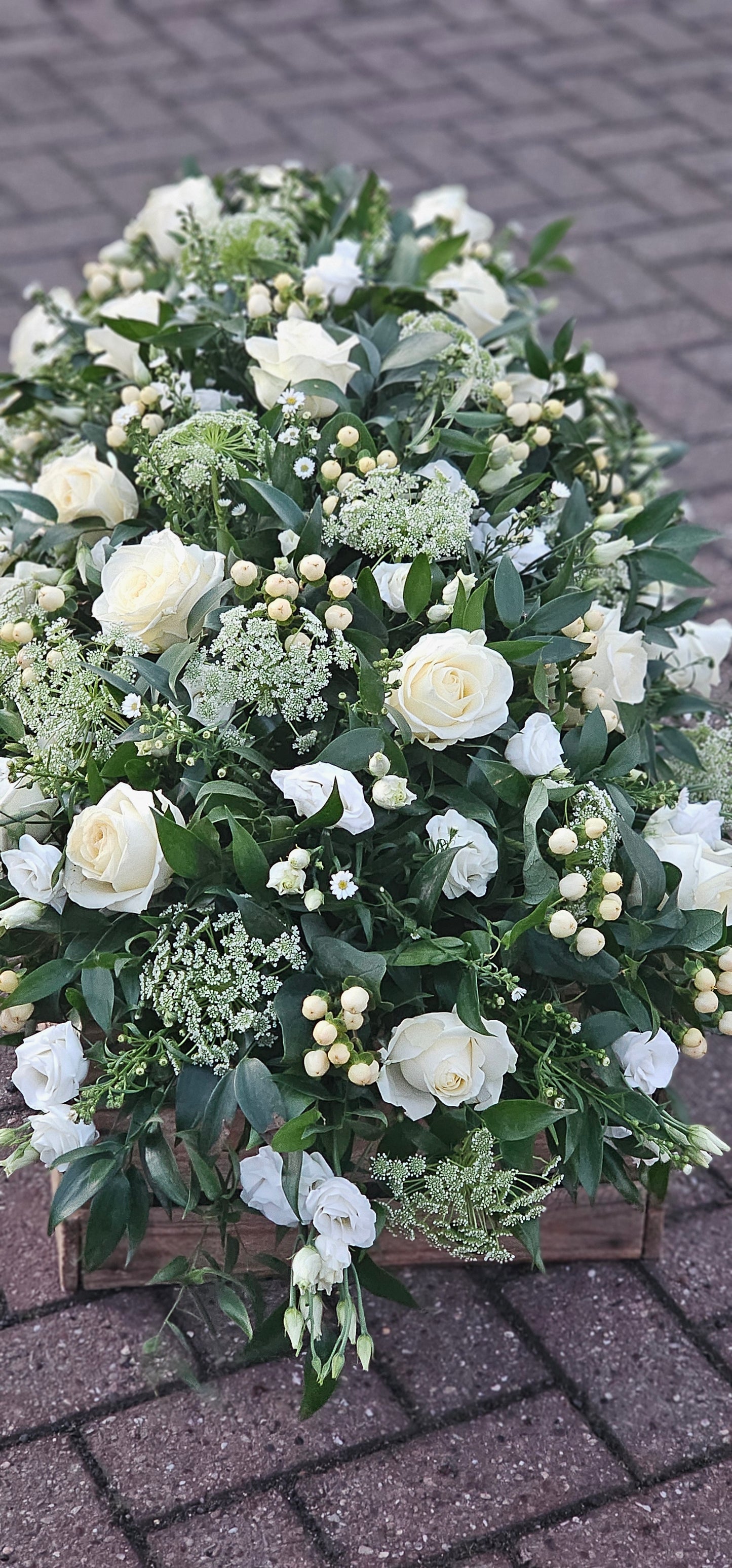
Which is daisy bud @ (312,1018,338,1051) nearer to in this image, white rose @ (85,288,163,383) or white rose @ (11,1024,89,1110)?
white rose @ (11,1024,89,1110)

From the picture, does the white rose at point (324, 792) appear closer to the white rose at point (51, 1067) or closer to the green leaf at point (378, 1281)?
the white rose at point (51, 1067)

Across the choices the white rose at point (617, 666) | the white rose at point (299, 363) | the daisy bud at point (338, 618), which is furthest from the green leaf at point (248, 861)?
the white rose at point (299, 363)

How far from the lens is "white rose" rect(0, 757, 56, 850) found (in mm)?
1562

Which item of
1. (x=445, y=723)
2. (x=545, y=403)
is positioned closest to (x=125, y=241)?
(x=545, y=403)

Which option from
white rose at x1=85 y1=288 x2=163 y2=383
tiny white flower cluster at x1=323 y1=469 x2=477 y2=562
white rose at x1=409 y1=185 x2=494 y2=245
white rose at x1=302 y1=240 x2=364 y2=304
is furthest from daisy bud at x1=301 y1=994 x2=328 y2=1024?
white rose at x1=409 y1=185 x2=494 y2=245

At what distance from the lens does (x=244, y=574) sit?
1.57 m

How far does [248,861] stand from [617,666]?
0.50m

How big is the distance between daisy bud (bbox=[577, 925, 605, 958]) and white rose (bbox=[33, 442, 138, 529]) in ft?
2.53

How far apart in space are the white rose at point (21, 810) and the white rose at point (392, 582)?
0.41 metres

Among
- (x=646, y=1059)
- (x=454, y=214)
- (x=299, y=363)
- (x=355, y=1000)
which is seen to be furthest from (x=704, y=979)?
(x=454, y=214)

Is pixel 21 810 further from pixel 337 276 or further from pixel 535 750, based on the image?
pixel 337 276

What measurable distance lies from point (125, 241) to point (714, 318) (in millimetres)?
1693

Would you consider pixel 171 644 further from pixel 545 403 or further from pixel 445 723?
pixel 545 403

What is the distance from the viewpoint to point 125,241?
102 inches
